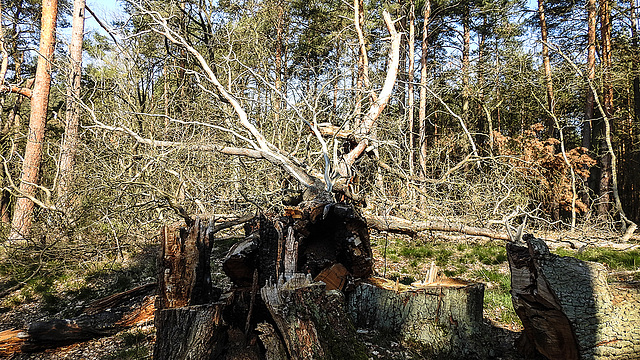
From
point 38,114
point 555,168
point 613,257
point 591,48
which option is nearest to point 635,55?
point 591,48

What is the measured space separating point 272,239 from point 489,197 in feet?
15.8

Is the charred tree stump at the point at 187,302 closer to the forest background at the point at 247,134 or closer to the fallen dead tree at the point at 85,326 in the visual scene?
the fallen dead tree at the point at 85,326

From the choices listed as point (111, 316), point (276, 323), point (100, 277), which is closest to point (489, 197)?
point (276, 323)

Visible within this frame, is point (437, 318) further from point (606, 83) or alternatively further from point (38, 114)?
point (606, 83)

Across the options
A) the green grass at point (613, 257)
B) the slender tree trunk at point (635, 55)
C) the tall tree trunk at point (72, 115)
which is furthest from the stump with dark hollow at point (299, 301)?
the slender tree trunk at point (635, 55)

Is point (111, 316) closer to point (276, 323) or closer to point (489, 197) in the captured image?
point (276, 323)

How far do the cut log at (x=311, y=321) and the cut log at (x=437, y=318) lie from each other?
72 centimetres

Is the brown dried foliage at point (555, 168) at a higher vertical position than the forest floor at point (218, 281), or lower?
higher

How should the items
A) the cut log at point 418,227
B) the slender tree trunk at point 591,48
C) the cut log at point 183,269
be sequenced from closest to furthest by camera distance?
the cut log at point 183,269 → the cut log at point 418,227 → the slender tree trunk at point 591,48

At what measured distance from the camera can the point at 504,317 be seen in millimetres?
3525

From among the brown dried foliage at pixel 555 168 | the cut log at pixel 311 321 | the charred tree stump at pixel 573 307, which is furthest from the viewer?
the brown dried foliage at pixel 555 168

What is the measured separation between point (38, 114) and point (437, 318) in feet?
28.2

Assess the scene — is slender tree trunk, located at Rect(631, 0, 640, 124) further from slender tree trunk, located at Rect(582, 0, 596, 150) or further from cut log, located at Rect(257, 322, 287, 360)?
cut log, located at Rect(257, 322, 287, 360)

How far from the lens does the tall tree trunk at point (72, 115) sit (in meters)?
6.44
